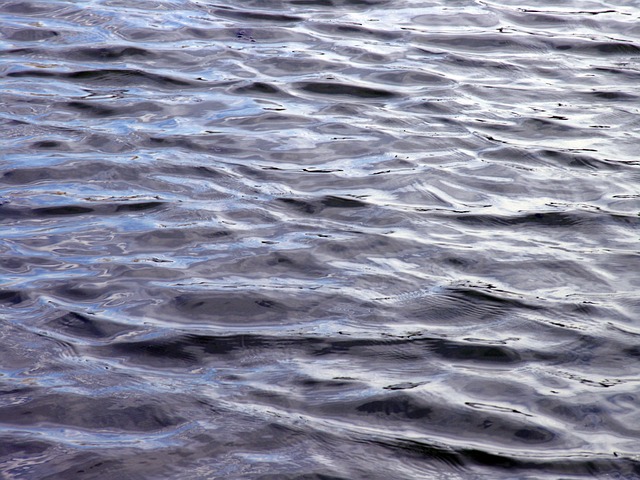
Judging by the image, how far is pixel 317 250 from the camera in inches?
184

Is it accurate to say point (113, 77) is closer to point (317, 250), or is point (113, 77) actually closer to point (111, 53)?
point (111, 53)

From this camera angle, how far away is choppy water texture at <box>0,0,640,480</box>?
3.37 m

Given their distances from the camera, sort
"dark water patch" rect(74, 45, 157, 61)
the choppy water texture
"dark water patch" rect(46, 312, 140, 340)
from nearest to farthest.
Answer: the choppy water texture
"dark water patch" rect(46, 312, 140, 340)
"dark water patch" rect(74, 45, 157, 61)

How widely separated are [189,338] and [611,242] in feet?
7.05

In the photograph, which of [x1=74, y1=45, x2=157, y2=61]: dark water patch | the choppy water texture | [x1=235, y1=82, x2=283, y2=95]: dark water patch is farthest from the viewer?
[x1=74, y1=45, x2=157, y2=61]: dark water patch

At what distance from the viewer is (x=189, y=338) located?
391cm

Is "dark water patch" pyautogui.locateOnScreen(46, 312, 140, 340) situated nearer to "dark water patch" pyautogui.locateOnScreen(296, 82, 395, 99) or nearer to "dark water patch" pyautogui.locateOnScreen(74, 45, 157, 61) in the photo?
"dark water patch" pyautogui.locateOnScreen(296, 82, 395, 99)

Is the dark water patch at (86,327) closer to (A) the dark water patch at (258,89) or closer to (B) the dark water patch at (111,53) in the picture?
(A) the dark water patch at (258,89)

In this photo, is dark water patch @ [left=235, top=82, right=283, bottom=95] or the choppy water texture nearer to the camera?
the choppy water texture

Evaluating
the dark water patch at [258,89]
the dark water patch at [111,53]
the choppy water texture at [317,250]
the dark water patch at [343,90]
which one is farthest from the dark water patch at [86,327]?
the dark water patch at [111,53]

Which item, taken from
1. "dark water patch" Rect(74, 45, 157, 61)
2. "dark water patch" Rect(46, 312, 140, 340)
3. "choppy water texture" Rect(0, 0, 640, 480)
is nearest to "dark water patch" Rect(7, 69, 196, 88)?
"choppy water texture" Rect(0, 0, 640, 480)

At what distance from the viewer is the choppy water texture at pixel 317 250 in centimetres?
337

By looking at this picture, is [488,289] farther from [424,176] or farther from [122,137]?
[122,137]

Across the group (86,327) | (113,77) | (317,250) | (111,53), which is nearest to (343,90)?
(113,77)
